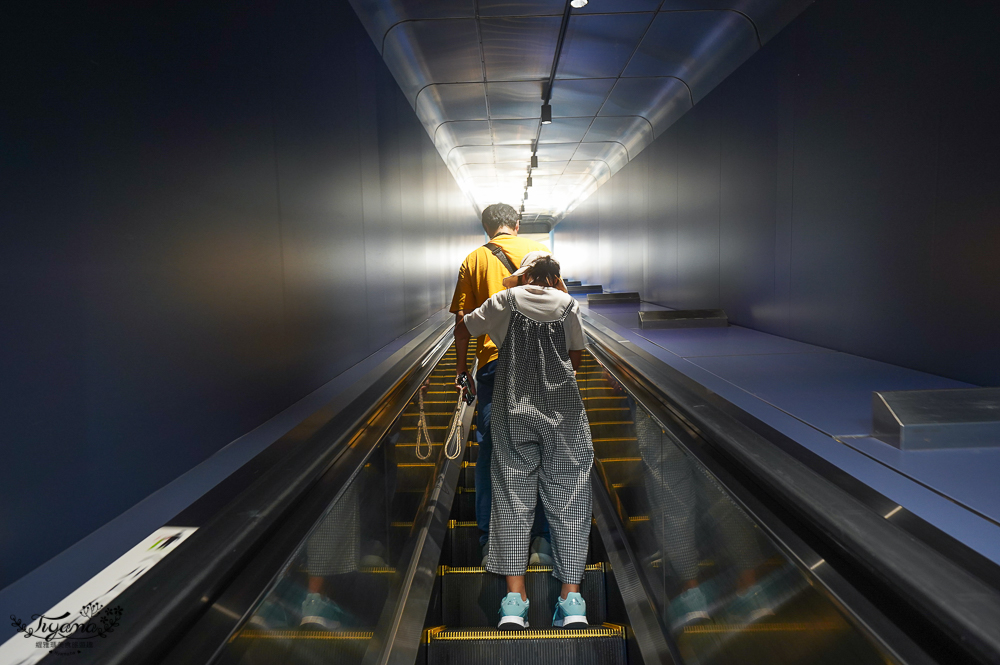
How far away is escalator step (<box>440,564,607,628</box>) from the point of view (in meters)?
3.15

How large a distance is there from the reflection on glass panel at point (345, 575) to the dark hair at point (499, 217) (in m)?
1.14

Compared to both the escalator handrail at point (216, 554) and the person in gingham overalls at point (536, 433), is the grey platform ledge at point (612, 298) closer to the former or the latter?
the person in gingham overalls at point (536, 433)

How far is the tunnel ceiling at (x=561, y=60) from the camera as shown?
17.4 feet

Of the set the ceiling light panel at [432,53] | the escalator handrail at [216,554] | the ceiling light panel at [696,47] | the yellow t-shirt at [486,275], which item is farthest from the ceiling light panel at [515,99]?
the escalator handrail at [216,554]

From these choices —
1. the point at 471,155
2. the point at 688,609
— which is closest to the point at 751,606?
the point at 688,609

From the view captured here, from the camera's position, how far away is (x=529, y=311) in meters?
2.68

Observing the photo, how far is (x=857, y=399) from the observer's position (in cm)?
286

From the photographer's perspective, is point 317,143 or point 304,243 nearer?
point 304,243

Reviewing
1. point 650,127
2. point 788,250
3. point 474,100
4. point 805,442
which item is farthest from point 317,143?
point 650,127

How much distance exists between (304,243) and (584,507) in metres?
2.10

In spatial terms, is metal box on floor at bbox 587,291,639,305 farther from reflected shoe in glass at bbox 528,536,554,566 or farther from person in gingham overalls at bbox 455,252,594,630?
person in gingham overalls at bbox 455,252,594,630

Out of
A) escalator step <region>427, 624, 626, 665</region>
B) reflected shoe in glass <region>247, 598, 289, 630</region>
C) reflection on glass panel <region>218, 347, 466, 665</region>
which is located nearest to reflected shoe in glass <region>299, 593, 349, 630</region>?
reflection on glass panel <region>218, 347, 466, 665</region>

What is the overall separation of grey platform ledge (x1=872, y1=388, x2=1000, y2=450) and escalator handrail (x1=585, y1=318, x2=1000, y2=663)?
0.55 metres

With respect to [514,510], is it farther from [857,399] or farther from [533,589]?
[857,399]
